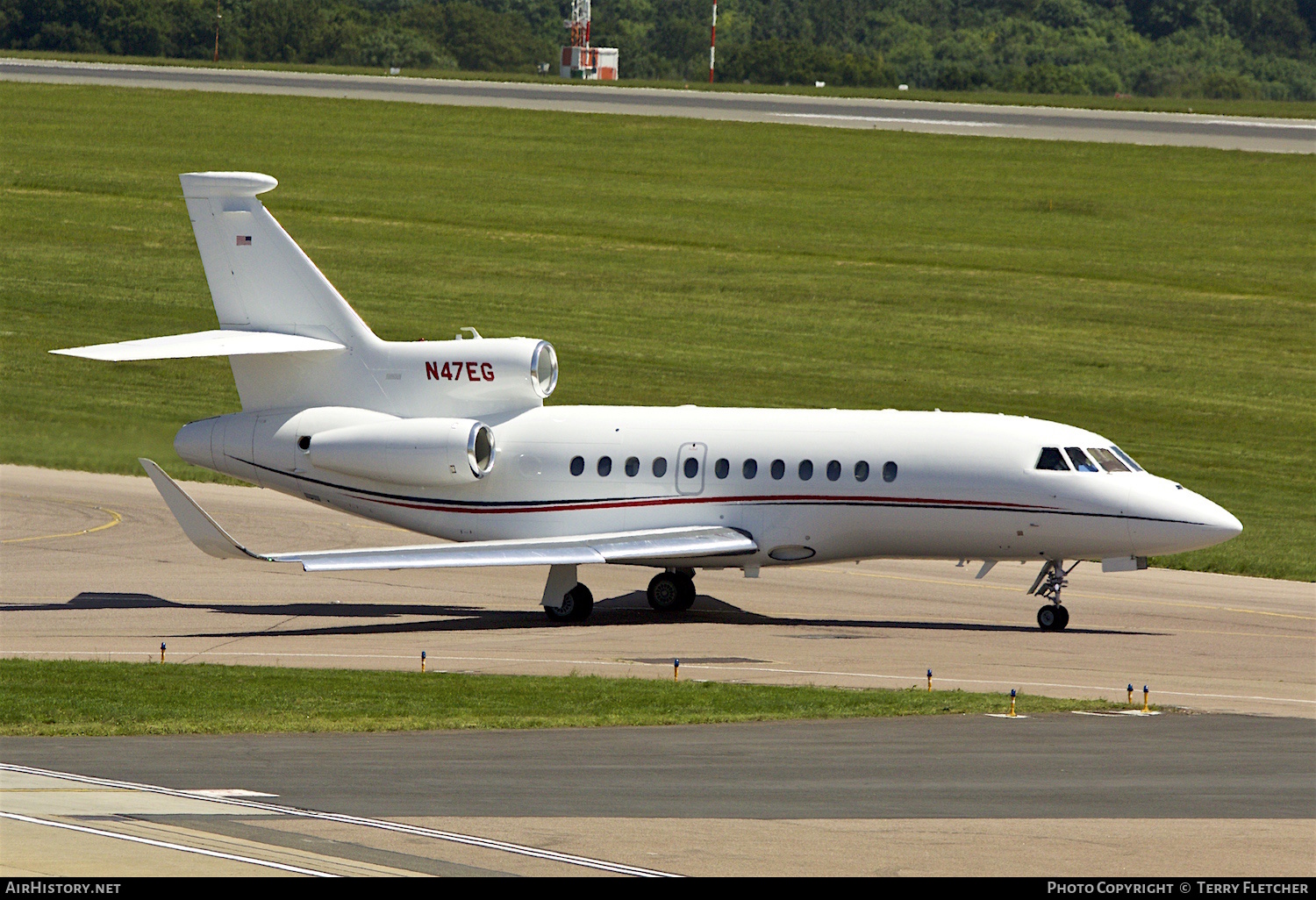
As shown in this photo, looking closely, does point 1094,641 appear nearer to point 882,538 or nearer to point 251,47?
point 882,538

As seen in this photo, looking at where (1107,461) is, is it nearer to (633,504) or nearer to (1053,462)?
(1053,462)

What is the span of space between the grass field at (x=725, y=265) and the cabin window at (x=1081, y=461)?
8568 millimetres

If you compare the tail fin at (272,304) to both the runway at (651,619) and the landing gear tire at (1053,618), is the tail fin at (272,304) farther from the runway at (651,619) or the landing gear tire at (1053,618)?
the landing gear tire at (1053,618)

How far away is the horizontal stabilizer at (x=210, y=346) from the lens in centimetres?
3328

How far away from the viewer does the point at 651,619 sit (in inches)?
1362

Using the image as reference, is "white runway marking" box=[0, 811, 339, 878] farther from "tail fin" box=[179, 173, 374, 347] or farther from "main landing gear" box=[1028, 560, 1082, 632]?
"tail fin" box=[179, 173, 374, 347]

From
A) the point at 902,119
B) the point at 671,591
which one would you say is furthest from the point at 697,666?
the point at 902,119

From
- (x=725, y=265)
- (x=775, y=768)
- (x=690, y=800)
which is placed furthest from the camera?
(x=725, y=265)

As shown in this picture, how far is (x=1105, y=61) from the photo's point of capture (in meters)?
140

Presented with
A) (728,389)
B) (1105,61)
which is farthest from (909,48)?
(728,389)

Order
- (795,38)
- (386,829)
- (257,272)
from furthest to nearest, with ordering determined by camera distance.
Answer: (795,38), (257,272), (386,829)

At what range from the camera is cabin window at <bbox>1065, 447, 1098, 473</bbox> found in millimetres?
32625

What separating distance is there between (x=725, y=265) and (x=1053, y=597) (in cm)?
3915

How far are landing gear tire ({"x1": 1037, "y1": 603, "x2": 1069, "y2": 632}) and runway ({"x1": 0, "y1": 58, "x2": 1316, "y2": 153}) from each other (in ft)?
195
